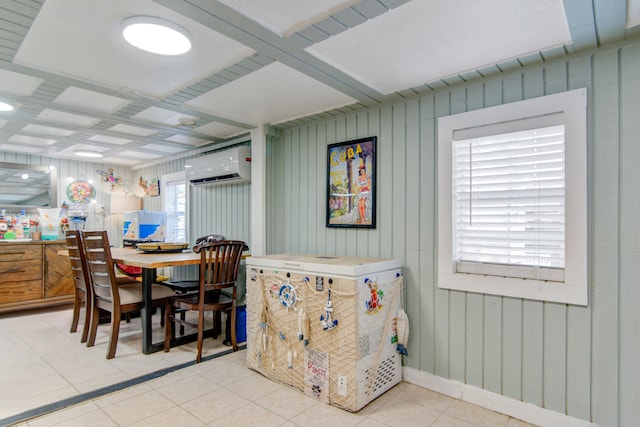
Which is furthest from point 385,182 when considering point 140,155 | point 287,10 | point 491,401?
point 140,155

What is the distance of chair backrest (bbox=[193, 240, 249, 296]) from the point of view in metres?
2.90

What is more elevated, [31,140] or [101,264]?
[31,140]

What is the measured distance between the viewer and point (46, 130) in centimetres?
387

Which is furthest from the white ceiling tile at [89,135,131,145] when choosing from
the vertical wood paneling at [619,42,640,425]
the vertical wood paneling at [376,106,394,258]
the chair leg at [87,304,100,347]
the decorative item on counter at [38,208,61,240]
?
the vertical wood paneling at [619,42,640,425]

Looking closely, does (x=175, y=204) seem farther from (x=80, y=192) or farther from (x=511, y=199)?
(x=511, y=199)

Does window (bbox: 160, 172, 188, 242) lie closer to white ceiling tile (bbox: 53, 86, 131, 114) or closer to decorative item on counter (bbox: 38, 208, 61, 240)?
decorative item on counter (bbox: 38, 208, 61, 240)

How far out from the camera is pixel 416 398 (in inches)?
93.7

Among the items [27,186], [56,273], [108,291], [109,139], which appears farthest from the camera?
[27,186]

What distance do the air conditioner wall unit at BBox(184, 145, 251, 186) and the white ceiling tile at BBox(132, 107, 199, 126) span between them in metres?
0.60

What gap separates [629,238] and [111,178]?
21.1 feet

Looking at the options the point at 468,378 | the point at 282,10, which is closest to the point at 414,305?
the point at 468,378

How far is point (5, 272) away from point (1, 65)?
3.18m

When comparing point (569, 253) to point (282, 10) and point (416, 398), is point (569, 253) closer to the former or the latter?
point (416, 398)

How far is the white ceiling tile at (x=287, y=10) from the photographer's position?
1.58m
